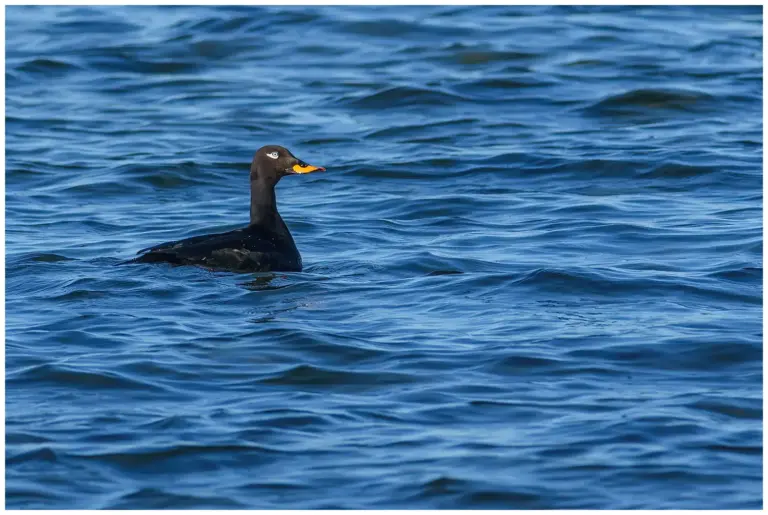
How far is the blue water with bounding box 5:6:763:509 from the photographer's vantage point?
21.7 ft

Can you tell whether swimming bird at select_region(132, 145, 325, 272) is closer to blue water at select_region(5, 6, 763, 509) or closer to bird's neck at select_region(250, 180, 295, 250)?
bird's neck at select_region(250, 180, 295, 250)

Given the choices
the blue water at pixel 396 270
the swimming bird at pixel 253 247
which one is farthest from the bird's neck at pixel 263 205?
the blue water at pixel 396 270

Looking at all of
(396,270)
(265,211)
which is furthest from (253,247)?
(396,270)

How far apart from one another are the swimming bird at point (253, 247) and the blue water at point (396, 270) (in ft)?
0.41

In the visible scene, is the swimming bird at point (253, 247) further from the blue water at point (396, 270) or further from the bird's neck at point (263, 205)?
the blue water at point (396, 270)

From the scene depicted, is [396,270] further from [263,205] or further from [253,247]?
[263,205]

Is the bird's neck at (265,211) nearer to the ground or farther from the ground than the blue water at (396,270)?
farther from the ground

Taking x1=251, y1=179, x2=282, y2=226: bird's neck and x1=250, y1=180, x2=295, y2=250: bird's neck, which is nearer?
x1=250, y1=180, x2=295, y2=250: bird's neck

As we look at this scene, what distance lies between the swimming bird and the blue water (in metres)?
0.13

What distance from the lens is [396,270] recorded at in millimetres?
10664

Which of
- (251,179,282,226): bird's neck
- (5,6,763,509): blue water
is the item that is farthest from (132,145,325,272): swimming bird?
(5,6,763,509): blue water

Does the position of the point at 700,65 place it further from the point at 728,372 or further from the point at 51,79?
the point at 728,372

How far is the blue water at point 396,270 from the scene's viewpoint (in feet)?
21.7

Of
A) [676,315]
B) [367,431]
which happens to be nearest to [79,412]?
[367,431]
